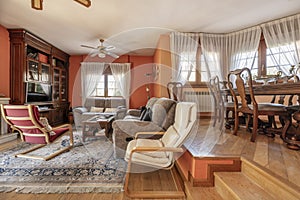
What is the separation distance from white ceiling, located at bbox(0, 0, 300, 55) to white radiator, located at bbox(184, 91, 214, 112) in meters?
1.63

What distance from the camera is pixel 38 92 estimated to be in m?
5.27

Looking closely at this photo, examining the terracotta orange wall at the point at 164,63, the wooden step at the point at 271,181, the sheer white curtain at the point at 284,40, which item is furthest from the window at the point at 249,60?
the wooden step at the point at 271,181

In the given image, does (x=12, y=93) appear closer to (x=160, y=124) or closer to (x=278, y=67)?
(x=160, y=124)

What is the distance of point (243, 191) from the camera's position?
1.46 m

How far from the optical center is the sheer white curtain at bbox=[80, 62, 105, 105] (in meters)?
6.89

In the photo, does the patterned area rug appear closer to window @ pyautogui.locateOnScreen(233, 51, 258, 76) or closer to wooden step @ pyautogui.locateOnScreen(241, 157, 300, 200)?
wooden step @ pyautogui.locateOnScreen(241, 157, 300, 200)

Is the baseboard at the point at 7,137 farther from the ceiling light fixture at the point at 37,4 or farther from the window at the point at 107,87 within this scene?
the window at the point at 107,87

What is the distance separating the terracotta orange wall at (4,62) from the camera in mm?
4176

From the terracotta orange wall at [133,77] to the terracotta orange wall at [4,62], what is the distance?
109 inches

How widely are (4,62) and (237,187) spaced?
205 inches

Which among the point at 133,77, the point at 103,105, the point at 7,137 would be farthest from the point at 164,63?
the point at 7,137

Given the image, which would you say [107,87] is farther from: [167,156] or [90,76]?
[167,156]

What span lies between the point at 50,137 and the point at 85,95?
410 centimetres

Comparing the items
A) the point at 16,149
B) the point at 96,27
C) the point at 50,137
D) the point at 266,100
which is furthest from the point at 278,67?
the point at 16,149
